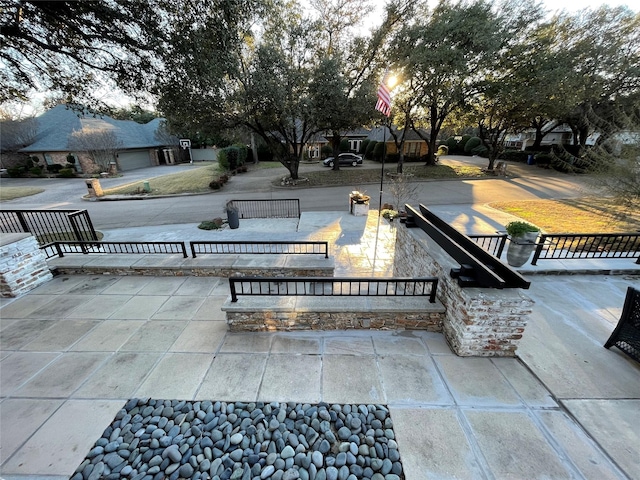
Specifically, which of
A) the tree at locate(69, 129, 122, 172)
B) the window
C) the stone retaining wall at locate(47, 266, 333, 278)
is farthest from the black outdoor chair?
the window

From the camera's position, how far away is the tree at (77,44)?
20.3 feet

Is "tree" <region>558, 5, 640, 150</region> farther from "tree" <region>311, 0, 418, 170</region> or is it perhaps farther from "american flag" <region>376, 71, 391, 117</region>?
"american flag" <region>376, 71, 391, 117</region>

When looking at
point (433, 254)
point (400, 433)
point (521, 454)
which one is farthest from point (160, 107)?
point (521, 454)

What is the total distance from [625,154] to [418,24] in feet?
46.3

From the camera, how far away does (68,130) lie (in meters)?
27.2

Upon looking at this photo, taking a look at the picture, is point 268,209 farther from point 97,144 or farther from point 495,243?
point 97,144

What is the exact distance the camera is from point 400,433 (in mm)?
2318

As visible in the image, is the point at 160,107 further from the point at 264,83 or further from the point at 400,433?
the point at 400,433

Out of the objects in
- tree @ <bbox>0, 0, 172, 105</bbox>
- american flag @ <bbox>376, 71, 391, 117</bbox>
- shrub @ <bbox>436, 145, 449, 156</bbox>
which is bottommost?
shrub @ <bbox>436, 145, 449, 156</bbox>

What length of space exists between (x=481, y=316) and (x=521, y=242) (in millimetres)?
3839

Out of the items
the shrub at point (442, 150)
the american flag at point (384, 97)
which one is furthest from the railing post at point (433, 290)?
the shrub at point (442, 150)

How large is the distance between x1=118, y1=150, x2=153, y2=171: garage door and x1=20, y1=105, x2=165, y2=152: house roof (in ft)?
2.70

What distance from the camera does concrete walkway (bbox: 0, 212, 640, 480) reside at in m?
2.16

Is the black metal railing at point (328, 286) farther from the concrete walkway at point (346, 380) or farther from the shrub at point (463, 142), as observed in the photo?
the shrub at point (463, 142)
